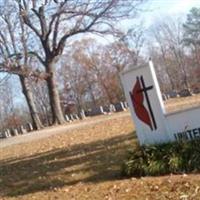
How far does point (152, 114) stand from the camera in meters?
10.8

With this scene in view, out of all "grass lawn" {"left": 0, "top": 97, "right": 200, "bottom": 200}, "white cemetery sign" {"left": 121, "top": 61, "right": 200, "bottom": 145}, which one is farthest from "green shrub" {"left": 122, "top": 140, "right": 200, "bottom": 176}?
"white cemetery sign" {"left": 121, "top": 61, "right": 200, "bottom": 145}

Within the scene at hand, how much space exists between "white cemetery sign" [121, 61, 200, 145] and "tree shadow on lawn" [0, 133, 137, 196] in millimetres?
1027

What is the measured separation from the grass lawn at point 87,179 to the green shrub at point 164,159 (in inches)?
8.7

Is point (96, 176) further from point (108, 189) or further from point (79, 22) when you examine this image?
point (79, 22)

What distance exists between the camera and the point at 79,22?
3534 cm

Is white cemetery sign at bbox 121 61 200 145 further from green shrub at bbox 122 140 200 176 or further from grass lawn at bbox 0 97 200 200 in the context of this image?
grass lawn at bbox 0 97 200 200

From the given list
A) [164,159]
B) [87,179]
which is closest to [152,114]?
[164,159]

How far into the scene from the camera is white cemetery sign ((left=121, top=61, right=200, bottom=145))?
10.5 meters

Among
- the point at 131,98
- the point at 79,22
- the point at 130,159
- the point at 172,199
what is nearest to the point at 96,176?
the point at 130,159

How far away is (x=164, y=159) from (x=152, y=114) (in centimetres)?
125

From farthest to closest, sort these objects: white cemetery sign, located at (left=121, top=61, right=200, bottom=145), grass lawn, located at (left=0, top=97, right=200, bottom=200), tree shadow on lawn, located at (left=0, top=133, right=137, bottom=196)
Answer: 1. tree shadow on lawn, located at (left=0, top=133, right=137, bottom=196)
2. white cemetery sign, located at (left=121, top=61, right=200, bottom=145)
3. grass lawn, located at (left=0, top=97, right=200, bottom=200)

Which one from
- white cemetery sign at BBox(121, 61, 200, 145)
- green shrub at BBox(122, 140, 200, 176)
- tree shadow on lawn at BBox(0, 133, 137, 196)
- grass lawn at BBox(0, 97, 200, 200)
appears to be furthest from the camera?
tree shadow on lawn at BBox(0, 133, 137, 196)

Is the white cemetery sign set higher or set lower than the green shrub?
higher

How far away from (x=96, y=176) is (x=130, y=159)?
0.92 meters
